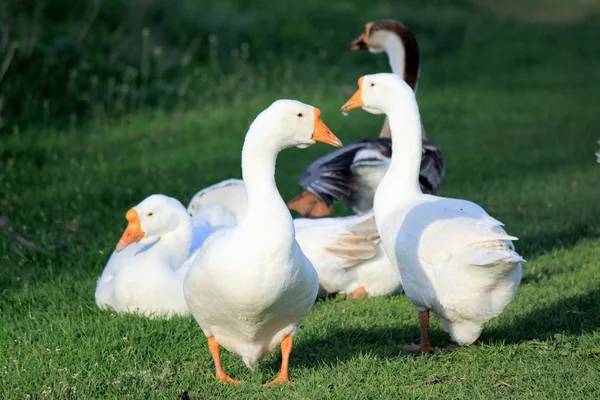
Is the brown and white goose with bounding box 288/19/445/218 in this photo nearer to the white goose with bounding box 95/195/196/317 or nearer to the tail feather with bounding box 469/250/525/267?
the white goose with bounding box 95/195/196/317

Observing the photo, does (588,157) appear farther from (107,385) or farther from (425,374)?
(107,385)

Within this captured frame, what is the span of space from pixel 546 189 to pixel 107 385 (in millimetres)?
5932

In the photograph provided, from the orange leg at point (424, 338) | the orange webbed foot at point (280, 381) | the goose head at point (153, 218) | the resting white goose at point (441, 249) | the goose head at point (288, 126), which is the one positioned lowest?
the orange leg at point (424, 338)

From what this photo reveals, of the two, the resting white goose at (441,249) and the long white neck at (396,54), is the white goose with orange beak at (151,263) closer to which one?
the resting white goose at (441,249)

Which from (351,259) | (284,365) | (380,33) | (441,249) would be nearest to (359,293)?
(351,259)

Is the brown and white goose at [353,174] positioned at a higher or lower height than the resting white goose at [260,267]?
lower

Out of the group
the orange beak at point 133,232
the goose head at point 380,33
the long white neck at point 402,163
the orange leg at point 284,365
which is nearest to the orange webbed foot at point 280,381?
the orange leg at point 284,365

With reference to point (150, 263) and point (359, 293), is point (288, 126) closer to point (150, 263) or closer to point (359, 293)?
point (150, 263)

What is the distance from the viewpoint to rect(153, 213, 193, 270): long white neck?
6355 millimetres

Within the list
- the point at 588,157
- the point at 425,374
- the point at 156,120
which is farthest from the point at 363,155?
the point at 156,120

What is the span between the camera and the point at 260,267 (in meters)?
4.32

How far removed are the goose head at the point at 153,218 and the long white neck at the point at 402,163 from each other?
149 cm

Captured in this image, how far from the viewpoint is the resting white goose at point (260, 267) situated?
14.3 ft

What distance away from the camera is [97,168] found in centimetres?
993
